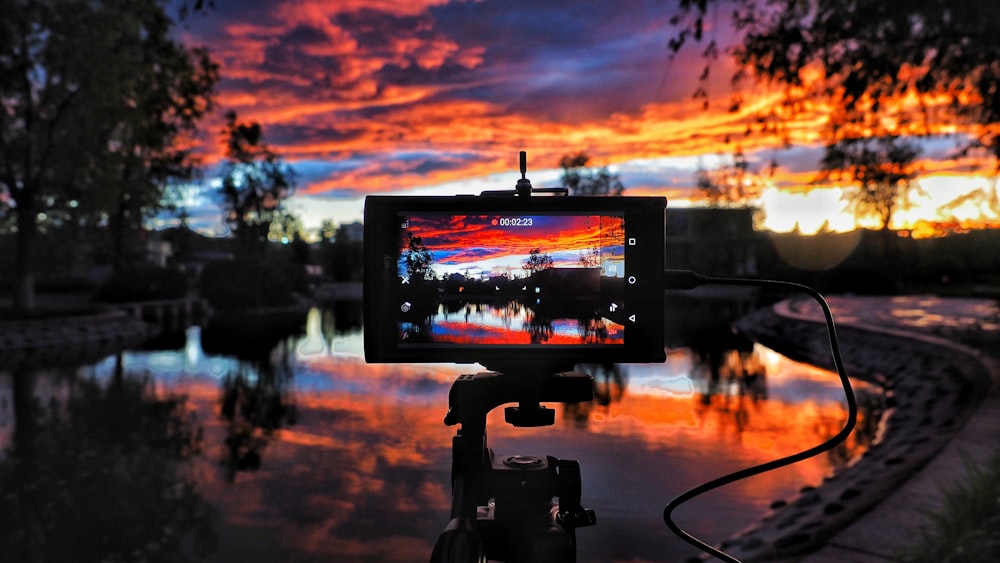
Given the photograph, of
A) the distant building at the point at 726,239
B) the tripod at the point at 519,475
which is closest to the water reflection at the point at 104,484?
the tripod at the point at 519,475

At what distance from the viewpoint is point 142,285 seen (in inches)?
1139

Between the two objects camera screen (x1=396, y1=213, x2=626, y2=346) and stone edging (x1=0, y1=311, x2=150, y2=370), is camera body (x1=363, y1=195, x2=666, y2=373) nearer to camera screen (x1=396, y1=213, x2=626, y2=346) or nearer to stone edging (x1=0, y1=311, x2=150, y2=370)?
camera screen (x1=396, y1=213, x2=626, y2=346)

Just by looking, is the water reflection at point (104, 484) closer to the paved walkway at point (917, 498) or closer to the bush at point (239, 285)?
the paved walkway at point (917, 498)

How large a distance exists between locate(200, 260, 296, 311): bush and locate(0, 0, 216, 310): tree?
975cm

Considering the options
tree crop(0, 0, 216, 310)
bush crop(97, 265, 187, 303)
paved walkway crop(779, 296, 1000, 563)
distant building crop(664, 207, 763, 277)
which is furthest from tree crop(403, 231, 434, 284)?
distant building crop(664, 207, 763, 277)

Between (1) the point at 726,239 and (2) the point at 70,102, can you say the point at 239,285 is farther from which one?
(1) the point at 726,239

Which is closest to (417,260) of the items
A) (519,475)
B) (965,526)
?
(519,475)

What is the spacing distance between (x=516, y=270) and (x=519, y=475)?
54 centimetres

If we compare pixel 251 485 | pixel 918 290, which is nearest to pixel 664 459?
pixel 251 485

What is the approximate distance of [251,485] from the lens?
6.00m

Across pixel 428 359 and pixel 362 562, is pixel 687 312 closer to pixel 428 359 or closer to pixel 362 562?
pixel 362 562

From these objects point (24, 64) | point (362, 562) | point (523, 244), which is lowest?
point (362, 562)

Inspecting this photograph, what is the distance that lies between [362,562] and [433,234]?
3388 mm

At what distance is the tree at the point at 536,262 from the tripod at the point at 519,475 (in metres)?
0.28
